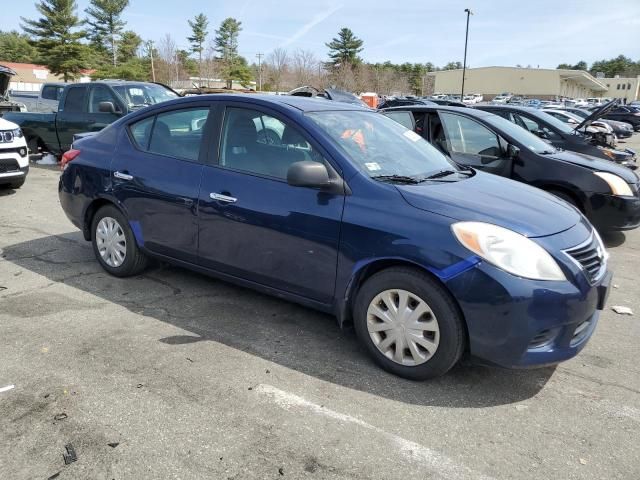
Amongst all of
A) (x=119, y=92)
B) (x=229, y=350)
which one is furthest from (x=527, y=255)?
(x=119, y=92)

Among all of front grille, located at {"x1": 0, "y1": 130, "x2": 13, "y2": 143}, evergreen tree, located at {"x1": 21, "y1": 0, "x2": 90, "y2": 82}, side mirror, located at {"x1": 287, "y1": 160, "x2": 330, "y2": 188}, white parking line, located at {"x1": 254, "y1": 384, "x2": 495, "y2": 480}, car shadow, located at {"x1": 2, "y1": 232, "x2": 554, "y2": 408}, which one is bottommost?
white parking line, located at {"x1": 254, "y1": 384, "x2": 495, "y2": 480}

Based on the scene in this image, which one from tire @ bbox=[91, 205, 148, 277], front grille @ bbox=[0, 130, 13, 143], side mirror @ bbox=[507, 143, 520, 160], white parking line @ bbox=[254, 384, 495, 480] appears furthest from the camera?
front grille @ bbox=[0, 130, 13, 143]

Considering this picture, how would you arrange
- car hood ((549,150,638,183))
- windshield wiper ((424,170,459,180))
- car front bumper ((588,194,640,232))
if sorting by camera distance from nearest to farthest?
windshield wiper ((424,170,459,180)) < car front bumper ((588,194,640,232)) < car hood ((549,150,638,183))

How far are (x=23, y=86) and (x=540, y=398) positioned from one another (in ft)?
211

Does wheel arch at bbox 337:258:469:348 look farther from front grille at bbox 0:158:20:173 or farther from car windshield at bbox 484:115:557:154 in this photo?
front grille at bbox 0:158:20:173

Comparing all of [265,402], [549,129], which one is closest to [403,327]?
[265,402]

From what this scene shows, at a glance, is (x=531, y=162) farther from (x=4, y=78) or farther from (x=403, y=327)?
(x=4, y=78)

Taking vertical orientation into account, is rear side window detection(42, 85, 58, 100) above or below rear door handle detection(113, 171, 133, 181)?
above

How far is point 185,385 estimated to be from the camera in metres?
3.10

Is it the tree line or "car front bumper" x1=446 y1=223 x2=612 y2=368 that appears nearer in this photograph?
"car front bumper" x1=446 y1=223 x2=612 y2=368

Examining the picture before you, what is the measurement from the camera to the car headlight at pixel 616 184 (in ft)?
20.3

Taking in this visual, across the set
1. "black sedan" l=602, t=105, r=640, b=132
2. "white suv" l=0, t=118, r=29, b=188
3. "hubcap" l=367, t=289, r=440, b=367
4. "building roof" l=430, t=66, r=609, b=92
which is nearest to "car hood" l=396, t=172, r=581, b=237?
"hubcap" l=367, t=289, r=440, b=367

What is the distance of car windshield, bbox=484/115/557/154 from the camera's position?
22.0 feet

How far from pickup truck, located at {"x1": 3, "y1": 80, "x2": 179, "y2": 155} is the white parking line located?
8.14 metres
